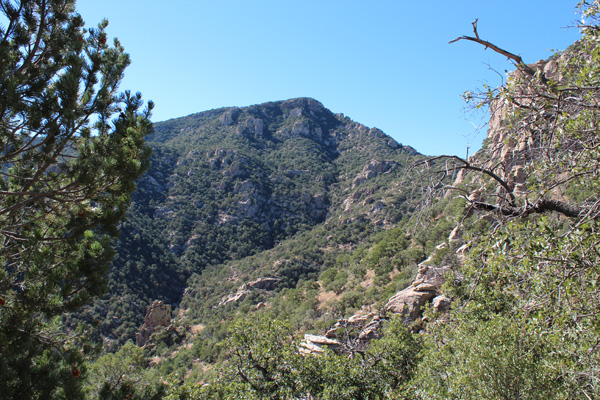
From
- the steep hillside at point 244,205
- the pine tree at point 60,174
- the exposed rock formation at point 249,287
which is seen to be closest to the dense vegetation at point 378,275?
the pine tree at point 60,174

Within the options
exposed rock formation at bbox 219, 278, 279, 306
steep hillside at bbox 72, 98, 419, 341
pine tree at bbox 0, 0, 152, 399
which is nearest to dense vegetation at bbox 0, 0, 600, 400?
pine tree at bbox 0, 0, 152, 399

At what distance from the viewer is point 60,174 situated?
220 inches

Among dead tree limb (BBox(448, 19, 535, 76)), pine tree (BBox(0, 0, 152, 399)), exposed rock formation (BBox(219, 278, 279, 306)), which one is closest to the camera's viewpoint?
dead tree limb (BBox(448, 19, 535, 76))

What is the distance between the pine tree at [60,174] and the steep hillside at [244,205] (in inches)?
1626

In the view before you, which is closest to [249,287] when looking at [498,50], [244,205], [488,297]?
[244,205]

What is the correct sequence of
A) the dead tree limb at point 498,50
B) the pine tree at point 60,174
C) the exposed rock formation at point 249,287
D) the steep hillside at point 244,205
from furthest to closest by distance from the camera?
the steep hillside at point 244,205
the exposed rock formation at point 249,287
the pine tree at point 60,174
the dead tree limb at point 498,50

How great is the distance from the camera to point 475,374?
23.6 ft

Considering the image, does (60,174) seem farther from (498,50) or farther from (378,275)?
(378,275)

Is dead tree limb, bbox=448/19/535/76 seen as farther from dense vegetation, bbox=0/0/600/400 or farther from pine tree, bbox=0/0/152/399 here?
pine tree, bbox=0/0/152/399

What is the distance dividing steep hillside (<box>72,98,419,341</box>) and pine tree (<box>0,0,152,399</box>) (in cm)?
4129

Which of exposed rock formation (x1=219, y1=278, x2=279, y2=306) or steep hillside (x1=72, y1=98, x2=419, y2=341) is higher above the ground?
steep hillside (x1=72, y1=98, x2=419, y2=341)

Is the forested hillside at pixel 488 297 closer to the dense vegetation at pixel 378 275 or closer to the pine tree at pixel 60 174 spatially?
the dense vegetation at pixel 378 275

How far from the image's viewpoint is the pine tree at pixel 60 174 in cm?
418

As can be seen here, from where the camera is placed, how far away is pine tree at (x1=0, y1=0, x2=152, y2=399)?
13.7 feet
